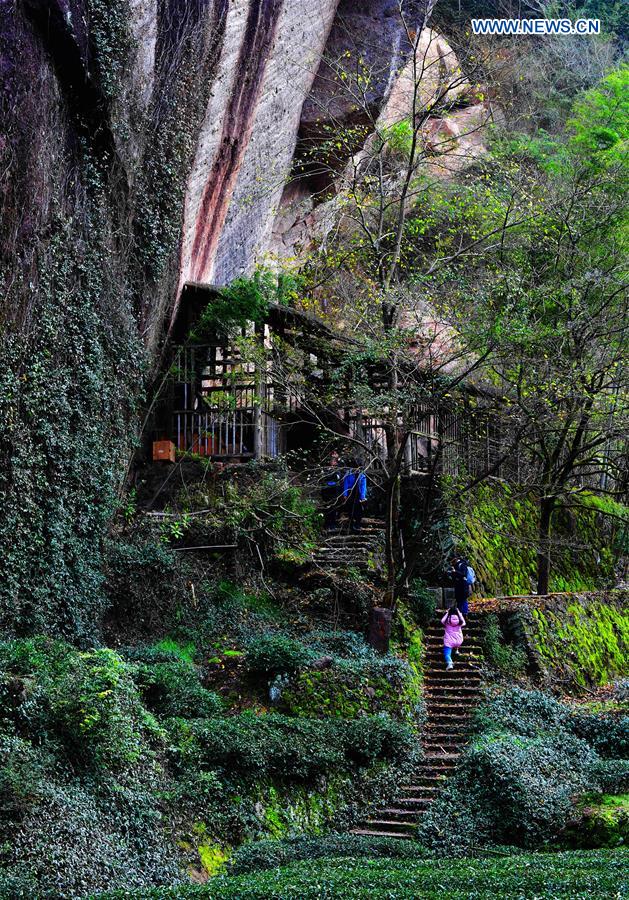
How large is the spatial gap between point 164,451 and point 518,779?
10085 millimetres

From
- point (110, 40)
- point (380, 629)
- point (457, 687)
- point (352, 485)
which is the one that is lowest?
point (457, 687)

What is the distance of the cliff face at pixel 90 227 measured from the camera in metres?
13.6

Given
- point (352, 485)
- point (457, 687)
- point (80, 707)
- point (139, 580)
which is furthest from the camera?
point (352, 485)

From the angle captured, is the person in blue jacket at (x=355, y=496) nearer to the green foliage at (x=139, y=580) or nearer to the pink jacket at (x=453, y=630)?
the pink jacket at (x=453, y=630)

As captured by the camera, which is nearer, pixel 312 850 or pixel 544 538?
pixel 312 850

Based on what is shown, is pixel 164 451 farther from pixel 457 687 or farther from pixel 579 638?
pixel 579 638

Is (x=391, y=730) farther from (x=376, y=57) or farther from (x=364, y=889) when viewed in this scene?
(x=376, y=57)

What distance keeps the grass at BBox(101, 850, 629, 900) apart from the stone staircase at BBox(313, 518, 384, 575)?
376 inches

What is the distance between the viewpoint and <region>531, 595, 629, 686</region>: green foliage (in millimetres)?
18688

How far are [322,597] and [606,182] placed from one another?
1011cm

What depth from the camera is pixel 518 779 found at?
12.8 meters

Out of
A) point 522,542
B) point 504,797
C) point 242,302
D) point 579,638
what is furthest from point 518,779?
point 242,302

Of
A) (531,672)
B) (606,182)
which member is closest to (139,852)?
(531,672)

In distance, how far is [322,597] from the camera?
58.8ft
